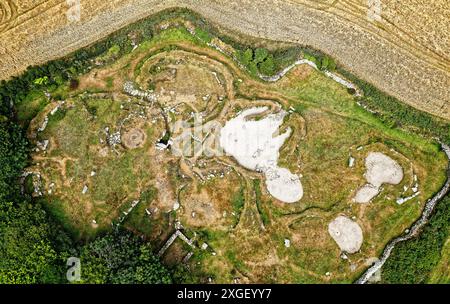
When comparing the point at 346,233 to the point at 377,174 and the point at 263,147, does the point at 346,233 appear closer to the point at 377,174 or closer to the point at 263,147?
the point at 377,174

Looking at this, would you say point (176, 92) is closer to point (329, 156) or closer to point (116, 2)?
point (116, 2)

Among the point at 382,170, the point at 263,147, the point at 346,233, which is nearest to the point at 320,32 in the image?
the point at 263,147

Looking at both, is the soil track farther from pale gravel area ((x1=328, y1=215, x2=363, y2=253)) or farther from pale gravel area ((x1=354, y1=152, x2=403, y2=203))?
pale gravel area ((x1=328, y1=215, x2=363, y2=253))

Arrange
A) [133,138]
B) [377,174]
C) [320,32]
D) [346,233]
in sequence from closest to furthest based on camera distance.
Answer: [346,233] < [377,174] < [133,138] < [320,32]

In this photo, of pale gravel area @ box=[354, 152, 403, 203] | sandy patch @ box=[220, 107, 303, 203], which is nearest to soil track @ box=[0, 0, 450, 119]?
pale gravel area @ box=[354, 152, 403, 203]

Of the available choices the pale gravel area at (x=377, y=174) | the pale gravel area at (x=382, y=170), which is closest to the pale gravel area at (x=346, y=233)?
the pale gravel area at (x=377, y=174)
